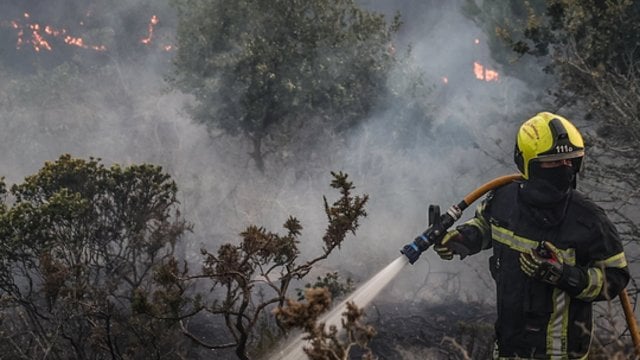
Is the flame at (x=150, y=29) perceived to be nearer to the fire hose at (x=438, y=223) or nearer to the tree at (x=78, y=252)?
the tree at (x=78, y=252)

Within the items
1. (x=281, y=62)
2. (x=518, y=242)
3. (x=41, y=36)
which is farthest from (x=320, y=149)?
(x=41, y=36)

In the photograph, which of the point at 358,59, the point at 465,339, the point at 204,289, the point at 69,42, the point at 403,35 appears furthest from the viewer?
the point at 69,42

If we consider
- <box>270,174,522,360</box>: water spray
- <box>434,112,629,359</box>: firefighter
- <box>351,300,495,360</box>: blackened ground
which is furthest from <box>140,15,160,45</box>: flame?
<box>434,112,629,359</box>: firefighter

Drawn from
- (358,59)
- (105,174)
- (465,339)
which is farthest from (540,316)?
(358,59)

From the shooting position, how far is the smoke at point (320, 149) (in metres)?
13.3

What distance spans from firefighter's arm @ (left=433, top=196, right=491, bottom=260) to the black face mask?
0.66 m

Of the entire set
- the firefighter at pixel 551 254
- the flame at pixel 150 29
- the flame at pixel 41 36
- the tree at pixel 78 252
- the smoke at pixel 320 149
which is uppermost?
the flame at pixel 41 36

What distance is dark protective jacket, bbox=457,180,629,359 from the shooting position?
3180 millimetres

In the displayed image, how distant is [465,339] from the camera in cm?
736

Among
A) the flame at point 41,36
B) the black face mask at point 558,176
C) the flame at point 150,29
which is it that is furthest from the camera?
the flame at point 41,36

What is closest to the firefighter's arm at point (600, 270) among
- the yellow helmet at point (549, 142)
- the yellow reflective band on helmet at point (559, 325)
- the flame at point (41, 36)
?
the yellow reflective band on helmet at point (559, 325)

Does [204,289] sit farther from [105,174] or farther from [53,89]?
[53,89]

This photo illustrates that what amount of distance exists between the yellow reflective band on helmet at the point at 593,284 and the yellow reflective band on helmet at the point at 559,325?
21cm

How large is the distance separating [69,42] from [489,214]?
28.0 meters
